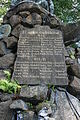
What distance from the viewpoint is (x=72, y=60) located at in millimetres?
6320

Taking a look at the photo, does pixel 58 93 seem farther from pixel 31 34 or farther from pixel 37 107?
pixel 31 34

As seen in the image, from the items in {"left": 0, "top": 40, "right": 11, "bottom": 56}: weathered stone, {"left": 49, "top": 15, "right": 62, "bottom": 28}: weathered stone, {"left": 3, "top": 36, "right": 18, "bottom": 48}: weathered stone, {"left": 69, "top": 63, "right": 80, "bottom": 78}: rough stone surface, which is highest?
{"left": 49, "top": 15, "right": 62, "bottom": 28}: weathered stone

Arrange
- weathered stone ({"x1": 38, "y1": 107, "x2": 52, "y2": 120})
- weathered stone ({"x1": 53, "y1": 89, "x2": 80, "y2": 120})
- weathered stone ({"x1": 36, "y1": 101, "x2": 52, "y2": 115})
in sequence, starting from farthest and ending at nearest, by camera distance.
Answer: weathered stone ({"x1": 53, "y1": 89, "x2": 80, "y2": 120}) < weathered stone ({"x1": 36, "y1": 101, "x2": 52, "y2": 115}) < weathered stone ({"x1": 38, "y1": 107, "x2": 52, "y2": 120})

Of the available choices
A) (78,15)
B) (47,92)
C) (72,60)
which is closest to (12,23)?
(72,60)

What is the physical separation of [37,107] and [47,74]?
111cm

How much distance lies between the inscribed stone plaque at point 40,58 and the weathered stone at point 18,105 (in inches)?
32.4

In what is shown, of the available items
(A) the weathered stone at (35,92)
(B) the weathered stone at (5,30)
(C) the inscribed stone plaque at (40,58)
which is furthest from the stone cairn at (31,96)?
(C) the inscribed stone plaque at (40,58)

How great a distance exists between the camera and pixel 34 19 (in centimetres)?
696

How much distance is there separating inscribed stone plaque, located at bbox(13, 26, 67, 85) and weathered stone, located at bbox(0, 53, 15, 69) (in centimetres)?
26

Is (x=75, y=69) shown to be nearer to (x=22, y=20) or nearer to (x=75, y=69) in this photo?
(x=75, y=69)

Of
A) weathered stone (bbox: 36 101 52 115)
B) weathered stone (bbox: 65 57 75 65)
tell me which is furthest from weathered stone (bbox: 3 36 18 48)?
weathered stone (bbox: 36 101 52 115)

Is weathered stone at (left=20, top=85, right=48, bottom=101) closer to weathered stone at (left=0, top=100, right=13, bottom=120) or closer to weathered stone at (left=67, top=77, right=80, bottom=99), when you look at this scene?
weathered stone at (left=0, top=100, right=13, bottom=120)

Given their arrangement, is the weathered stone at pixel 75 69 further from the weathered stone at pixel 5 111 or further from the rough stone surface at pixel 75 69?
the weathered stone at pixel 5 111

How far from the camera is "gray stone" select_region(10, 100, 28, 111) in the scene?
4.50m
